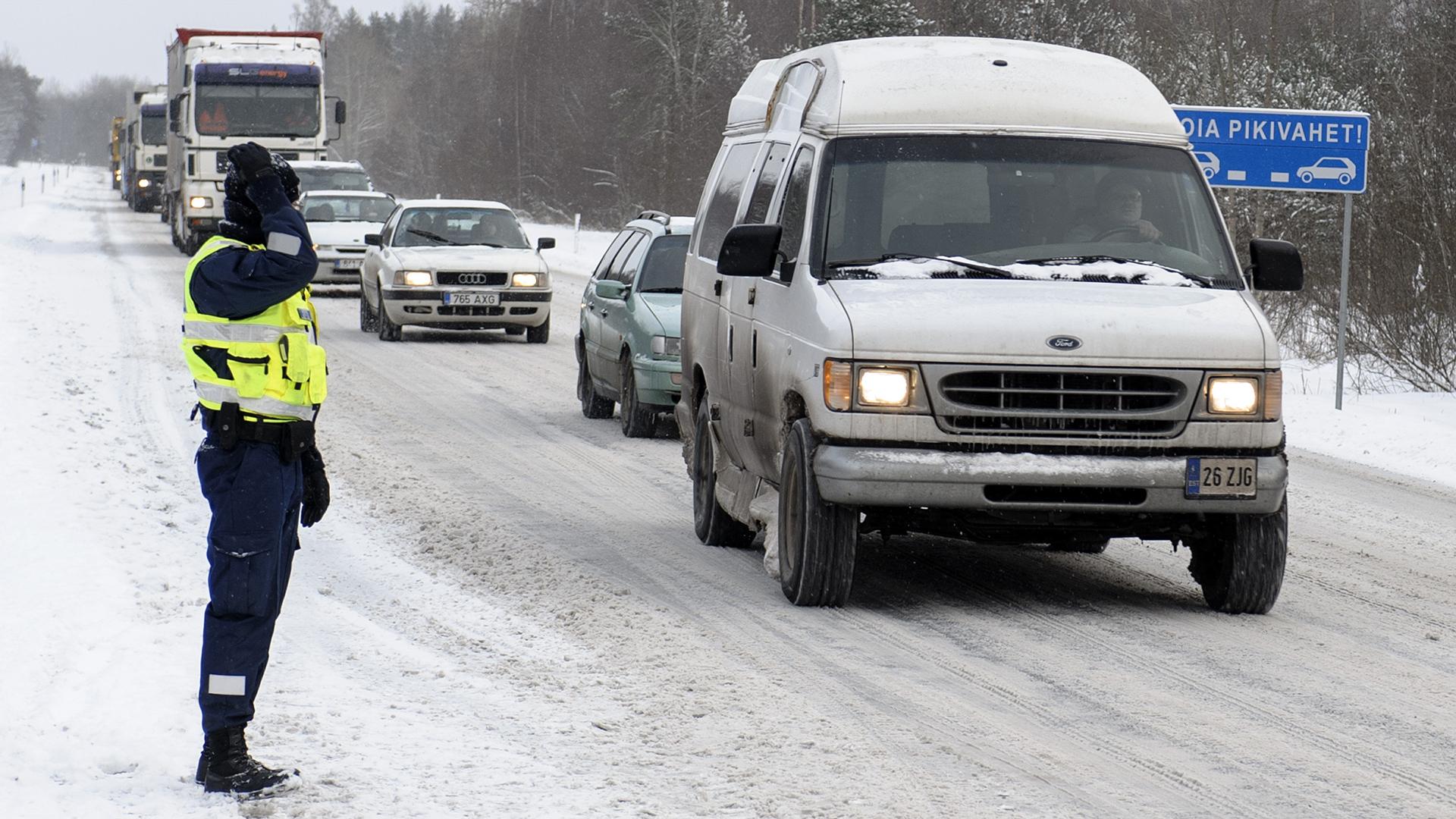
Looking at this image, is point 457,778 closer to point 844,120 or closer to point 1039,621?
point 1039,621

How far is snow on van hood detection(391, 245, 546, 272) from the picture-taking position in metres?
21.4

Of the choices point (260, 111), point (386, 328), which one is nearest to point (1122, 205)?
point (386, 328)

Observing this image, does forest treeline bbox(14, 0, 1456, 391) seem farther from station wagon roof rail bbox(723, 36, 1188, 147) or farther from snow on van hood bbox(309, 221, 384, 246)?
snow on van hood bbox(309, 221, 384, 246)

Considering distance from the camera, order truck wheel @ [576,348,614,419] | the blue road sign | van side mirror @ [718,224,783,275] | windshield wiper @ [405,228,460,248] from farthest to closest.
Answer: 1. windshield wiper @ [405,228,460,248]
2. the blue road sign
3. truck wheel @ [576,348,614,419]
4. van side mirror @ [718,224,783,275]

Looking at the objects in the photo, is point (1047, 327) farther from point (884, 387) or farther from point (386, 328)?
point (386, 328)

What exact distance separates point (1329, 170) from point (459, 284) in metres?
9.72

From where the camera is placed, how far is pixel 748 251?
26.3 ft

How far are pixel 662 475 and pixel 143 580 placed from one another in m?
4.82

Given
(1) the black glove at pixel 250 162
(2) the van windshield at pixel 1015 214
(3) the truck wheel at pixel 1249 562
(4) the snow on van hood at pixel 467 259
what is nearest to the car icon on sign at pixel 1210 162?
(4) the snow on van hood at pixel 467 259

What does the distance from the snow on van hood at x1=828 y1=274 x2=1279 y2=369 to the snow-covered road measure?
1099 millimetres

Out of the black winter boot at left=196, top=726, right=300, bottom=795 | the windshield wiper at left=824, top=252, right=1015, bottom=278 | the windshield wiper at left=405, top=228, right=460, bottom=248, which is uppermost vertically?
the windshield wiper at left=824, top=252, right=1015, bottom=278

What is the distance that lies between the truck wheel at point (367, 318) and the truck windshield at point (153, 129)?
39022 mm

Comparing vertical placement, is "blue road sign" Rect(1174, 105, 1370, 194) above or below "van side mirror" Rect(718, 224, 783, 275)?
above

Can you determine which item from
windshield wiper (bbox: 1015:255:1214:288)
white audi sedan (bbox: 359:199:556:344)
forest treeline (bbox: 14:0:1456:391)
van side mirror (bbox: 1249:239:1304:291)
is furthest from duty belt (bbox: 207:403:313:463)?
white audi sedan (bbox: 359:199:556:344)
